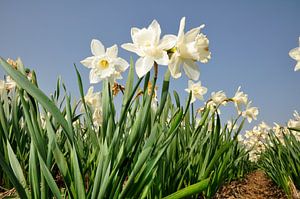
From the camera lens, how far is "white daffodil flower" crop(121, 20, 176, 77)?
1.39m

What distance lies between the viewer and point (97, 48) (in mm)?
2043

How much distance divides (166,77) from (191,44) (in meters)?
0.19

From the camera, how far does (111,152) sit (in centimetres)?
127

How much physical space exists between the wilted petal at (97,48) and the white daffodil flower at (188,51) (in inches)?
31.5

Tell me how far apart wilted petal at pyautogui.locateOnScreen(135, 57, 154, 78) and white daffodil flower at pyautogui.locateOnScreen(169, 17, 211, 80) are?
10cm

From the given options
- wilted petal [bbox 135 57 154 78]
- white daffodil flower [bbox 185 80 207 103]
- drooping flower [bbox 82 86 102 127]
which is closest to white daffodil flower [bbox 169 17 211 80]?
wilted petal [bbox 135 57 154 78]

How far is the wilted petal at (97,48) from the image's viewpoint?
80.0 inches

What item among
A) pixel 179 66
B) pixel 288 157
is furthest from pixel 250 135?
pixel 179 66

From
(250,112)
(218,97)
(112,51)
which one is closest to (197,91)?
(218,97)

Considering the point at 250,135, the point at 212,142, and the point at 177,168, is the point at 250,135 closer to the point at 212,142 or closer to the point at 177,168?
the point at 212,142

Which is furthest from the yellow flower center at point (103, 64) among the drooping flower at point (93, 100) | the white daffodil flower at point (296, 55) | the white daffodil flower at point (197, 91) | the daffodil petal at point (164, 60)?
the white daffodil flower at point (197, 91)

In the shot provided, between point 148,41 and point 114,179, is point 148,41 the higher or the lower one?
the higher one

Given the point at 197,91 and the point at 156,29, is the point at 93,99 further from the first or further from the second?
the point at 156,29

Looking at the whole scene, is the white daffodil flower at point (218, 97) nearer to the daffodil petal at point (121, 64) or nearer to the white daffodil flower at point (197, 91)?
the white daffodil flower at point (197, 91)
